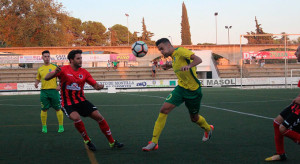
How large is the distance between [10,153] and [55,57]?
108ft

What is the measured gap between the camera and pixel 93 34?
86.9 metres

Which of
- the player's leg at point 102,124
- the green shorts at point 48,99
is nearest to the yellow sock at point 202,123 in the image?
the player's leg at point 102,124

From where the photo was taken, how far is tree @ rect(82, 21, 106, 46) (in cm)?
8544

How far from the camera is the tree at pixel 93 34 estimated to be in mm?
85438

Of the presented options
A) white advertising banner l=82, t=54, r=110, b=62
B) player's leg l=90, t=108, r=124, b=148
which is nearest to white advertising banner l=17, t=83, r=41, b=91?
white advertising banner l=82, t=54, r=110, b=62

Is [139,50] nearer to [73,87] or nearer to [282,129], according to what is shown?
[73,87]

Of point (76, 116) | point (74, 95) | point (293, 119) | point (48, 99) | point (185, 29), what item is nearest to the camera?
point (293, 119)

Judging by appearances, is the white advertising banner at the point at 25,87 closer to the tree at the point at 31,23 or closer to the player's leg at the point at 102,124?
the tree at the point at 31,23

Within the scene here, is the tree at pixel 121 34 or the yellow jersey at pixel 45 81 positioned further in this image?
the tree at pixel 121 34

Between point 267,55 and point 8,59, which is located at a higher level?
point 267,55

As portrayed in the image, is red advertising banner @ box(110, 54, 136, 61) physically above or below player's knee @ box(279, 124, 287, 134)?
above

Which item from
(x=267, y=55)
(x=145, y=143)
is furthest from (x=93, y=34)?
(x=145, y=143)

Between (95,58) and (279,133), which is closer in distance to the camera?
(279,133)

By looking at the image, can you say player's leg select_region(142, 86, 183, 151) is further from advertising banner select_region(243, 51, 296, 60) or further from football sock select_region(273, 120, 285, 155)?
advertising banner select_region(243, 51, 296, 60)
